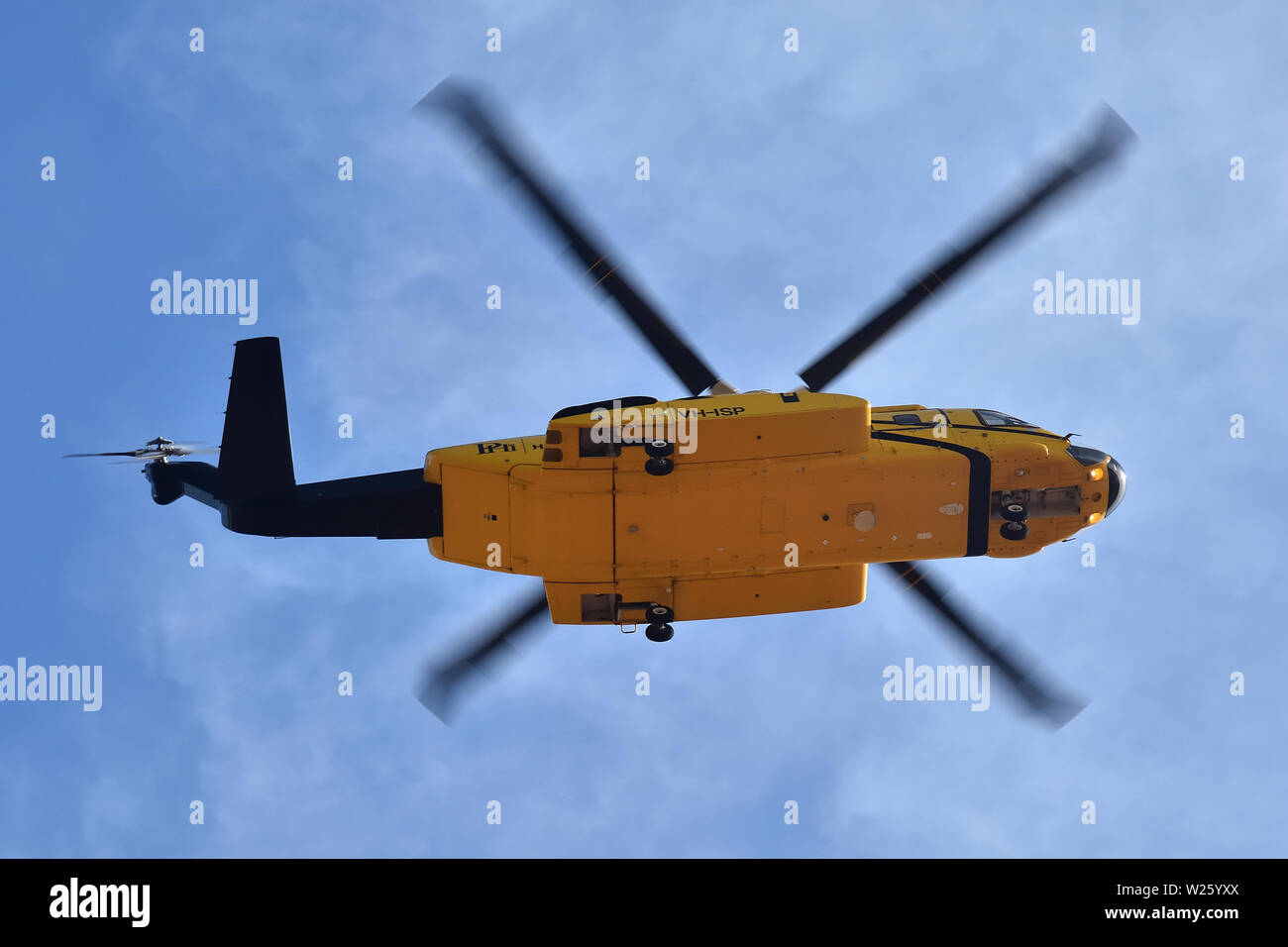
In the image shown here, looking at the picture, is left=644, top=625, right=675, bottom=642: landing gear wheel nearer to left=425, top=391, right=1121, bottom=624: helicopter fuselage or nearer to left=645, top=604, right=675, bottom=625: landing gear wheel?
left=645, top=604, right=675, bottom=625: landing gear wheel

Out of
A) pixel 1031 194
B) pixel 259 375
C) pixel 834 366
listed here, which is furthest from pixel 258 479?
pixel 1031 194

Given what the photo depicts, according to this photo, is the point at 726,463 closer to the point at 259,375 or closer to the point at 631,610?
the point at 631,610

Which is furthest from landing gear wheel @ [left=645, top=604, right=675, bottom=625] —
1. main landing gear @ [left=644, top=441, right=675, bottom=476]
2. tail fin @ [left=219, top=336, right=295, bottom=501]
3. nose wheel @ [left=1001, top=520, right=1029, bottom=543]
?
tail fin @ [left=219, top=336, right=295, bottom=501]

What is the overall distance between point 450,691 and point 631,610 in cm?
414

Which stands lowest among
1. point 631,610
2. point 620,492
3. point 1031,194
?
point 631,610

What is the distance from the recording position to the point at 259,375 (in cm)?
2156

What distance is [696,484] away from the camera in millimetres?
21172

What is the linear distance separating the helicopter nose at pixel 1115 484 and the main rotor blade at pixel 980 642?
3271 millimetres

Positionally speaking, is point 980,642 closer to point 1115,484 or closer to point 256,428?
point 1115,484

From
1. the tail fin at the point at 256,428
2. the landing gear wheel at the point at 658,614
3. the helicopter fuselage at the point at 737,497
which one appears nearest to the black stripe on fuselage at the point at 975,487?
the helicopter fuselage at the point at 737,497

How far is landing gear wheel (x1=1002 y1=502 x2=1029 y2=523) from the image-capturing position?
22.2 metres

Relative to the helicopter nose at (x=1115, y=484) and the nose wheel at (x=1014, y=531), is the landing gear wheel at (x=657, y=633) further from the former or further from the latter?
the helicopter nose at (x=1115, y=484)

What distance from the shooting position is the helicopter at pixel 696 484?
69.6 ft

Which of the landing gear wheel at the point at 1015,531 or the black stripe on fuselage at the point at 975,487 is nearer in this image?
the black stripe on fuselage at the point at 975,487
